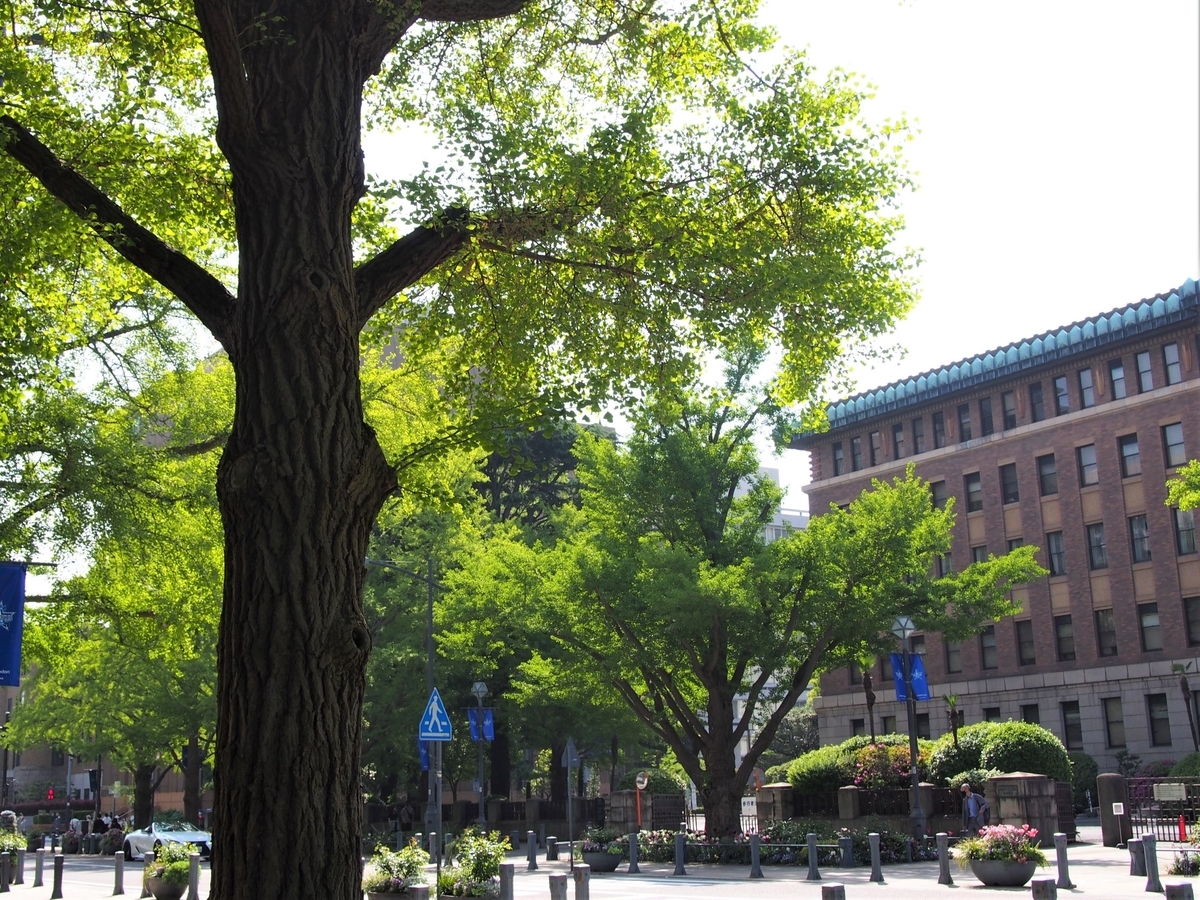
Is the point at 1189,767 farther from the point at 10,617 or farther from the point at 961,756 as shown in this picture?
the point at 10,617

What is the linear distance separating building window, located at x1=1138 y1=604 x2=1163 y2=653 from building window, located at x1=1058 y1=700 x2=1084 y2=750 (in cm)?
410

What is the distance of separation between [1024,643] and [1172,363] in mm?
14160

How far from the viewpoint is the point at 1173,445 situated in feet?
164

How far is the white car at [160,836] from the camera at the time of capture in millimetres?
37031

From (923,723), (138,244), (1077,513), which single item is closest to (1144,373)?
(1077,513)

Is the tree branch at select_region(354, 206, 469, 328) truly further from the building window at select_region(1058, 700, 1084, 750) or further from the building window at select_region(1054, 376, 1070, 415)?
the building window at select_region(1058, 700, 1084, 750)

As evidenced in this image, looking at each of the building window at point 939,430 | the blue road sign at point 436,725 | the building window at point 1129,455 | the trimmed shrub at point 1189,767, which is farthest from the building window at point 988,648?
the blue road sign at point 436,725

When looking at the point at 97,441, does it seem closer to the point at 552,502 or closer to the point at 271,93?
the point at 271,93

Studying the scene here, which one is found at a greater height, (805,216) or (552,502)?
(552,502)

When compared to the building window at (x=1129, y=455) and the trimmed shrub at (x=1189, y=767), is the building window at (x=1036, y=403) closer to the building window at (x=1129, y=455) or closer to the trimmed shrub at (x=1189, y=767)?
the building window at (x=1129, y=455)

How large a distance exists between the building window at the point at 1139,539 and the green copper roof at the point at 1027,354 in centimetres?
760

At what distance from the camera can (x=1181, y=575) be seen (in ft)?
162

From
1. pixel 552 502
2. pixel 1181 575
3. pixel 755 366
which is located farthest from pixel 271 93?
pixel 1181 575

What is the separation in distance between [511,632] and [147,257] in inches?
1204
